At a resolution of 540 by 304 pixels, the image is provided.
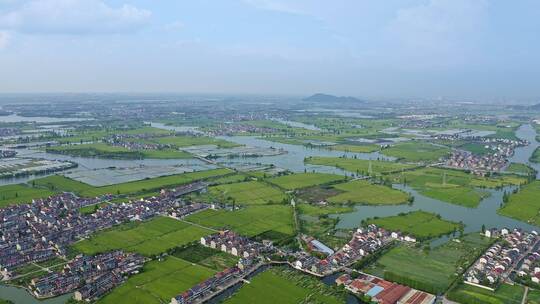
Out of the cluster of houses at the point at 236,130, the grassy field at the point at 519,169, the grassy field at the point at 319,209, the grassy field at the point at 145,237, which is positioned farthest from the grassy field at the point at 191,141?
the grassy field at the point at 145,237

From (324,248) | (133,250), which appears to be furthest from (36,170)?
(324,248)

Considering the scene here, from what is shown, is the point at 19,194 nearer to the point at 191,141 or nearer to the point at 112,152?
the point at 112,152

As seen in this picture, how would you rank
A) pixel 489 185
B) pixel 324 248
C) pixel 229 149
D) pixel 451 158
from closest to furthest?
pixel 324 248, pixel 489 185, pixel 451 158, pixel 229 149

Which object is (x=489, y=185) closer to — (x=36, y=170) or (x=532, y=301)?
(x=532, y=301)

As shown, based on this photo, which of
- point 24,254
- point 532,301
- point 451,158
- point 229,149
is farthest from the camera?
point 229,149

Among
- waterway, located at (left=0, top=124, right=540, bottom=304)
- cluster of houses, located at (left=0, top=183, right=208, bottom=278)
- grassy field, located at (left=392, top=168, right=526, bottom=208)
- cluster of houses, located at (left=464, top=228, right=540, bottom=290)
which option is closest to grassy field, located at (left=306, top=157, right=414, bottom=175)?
waterway, located at (left=0, top=124, right=540, bottom=304)
